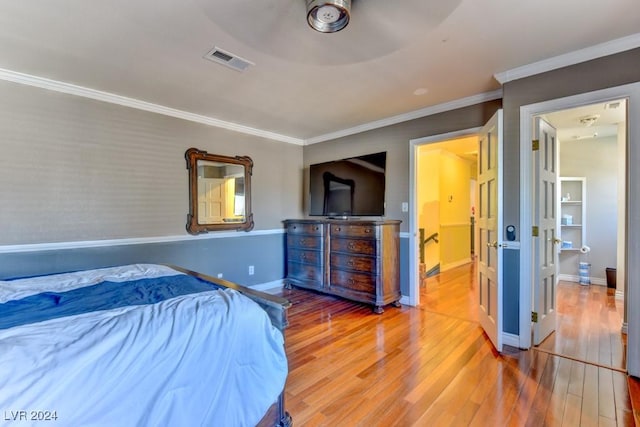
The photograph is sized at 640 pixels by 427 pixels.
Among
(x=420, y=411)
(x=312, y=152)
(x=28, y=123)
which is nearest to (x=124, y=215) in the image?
(x=28, y=123)

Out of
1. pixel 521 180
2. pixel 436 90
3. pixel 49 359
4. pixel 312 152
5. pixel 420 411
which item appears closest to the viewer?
pixel 49 359

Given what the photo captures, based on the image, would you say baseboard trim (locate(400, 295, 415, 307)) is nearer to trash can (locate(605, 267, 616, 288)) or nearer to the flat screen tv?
the flat screen tv

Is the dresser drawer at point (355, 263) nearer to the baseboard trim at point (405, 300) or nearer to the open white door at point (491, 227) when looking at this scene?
the baseboard trim at point (405, 300)

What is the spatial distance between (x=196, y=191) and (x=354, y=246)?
204 centimetres

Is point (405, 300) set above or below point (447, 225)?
below

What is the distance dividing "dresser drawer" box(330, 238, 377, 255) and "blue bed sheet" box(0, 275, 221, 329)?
6.57ft

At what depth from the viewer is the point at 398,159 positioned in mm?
3740

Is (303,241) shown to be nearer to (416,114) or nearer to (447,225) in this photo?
(416,114)

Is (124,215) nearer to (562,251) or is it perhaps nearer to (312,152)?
(312,152)

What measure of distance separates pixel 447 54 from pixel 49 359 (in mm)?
2806

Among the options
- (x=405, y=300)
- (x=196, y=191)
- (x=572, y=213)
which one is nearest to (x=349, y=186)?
(x=405, y=300)

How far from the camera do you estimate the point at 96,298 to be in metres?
1.53

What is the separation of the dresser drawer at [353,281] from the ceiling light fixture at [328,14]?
8.46ft

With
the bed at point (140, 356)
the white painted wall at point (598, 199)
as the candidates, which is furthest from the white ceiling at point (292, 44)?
the white painted wall at point (598, 199)
